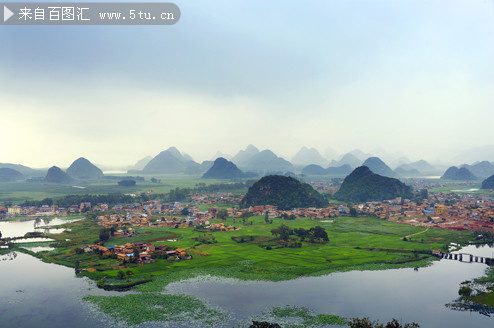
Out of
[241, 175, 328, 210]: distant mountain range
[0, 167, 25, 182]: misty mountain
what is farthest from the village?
[0, 167, 25, 182]: misty mountain

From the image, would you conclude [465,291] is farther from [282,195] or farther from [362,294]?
[282,195]

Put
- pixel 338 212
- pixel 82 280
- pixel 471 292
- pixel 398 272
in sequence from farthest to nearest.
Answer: pixel 338 212
pixel 398 272
pixel 82 280
pixel 471 292

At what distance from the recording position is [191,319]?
927 inches

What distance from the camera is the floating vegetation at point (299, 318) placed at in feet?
75.0

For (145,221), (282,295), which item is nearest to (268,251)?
(282,295)

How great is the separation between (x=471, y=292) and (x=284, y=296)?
16355 mm

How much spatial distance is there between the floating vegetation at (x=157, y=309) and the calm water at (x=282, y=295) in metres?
0.96

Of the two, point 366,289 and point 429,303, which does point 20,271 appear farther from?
point 429,303

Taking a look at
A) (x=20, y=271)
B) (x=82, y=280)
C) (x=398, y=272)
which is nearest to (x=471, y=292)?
(x=398, y=272)

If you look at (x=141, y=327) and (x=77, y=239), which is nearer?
(x=141, y=327)

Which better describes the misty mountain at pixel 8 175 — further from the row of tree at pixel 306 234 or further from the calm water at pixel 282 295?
the row of tree at pixel 306 234

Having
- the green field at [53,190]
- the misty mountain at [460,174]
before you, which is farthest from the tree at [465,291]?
the misty mountain at [460,174]

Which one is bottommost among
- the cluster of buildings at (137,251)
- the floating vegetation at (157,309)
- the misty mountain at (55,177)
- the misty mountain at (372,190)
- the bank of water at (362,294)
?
the bank of water at (362,294)

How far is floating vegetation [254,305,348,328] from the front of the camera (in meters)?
22.9
